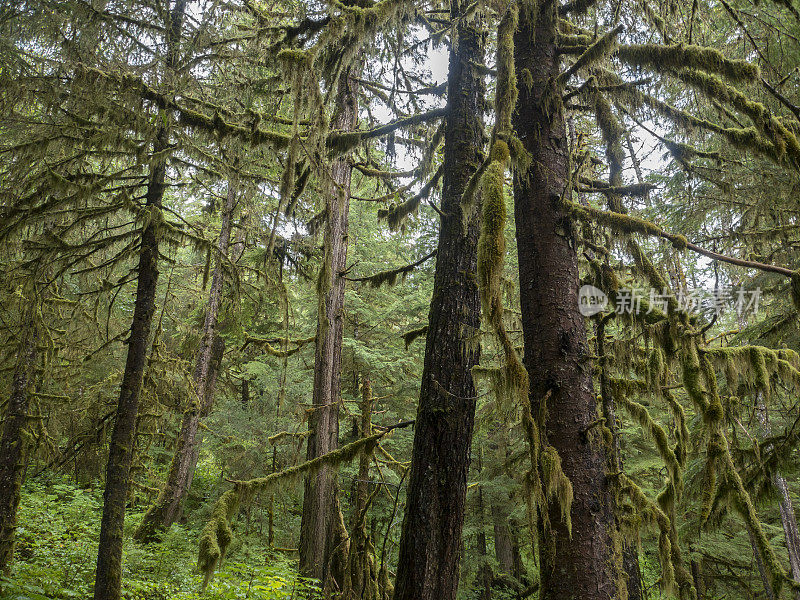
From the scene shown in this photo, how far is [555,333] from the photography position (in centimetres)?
318

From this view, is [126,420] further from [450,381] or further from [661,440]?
[661,440]

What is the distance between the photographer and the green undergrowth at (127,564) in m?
6.51

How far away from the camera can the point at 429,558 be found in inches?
145

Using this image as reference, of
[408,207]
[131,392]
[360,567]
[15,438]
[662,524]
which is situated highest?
[408,207]

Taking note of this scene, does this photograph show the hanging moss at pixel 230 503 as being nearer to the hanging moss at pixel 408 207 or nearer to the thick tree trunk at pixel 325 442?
the thick tree trunk at pixel 325 442

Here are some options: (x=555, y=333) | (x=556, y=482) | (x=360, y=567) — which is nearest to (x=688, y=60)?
(x=555, y=333)

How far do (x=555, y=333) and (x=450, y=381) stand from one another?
118 centimetres

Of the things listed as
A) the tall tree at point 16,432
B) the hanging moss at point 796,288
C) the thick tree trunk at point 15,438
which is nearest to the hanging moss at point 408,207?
the hanging moss at point 796,288

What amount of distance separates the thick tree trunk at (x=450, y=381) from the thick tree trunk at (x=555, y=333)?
57 cm

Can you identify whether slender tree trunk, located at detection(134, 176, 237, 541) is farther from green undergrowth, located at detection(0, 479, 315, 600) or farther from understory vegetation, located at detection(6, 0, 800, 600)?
green undergrowth, located at detection(0, 479, 315, 600)

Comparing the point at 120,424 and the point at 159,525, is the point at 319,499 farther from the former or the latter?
the point at 159,525

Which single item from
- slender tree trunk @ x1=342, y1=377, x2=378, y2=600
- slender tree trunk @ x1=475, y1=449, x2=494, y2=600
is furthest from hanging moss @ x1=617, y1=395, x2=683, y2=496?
slender tree trunk @ x1=475, y1=449, x2=494, y2=600

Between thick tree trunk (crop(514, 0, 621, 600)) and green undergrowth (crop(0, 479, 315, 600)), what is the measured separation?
12.0ft

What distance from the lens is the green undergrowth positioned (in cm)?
651
